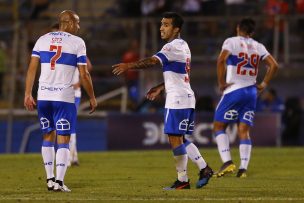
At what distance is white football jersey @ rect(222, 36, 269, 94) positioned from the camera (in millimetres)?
16219

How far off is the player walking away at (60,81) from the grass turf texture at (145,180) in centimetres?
71

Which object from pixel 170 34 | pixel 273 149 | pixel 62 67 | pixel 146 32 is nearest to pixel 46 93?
pixel 62 67

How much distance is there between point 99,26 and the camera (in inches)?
1136

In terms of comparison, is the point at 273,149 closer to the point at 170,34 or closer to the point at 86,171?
the point at 86,171

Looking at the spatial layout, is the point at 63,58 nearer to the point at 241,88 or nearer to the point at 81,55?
the point at 81,55

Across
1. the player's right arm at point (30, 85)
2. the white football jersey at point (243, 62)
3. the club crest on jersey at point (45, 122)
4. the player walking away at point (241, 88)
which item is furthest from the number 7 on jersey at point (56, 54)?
A: the white football jersey at point (243, 62)

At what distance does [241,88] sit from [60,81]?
440 centimetres

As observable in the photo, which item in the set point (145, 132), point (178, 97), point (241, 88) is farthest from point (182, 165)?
point (145, 132)

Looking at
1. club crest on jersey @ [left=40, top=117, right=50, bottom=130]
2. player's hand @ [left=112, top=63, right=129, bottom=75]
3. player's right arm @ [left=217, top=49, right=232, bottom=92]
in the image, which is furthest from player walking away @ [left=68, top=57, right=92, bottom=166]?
player's hand @ [left=112, top=63, right=129, bottom=75]

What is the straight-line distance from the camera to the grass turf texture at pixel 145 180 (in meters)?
12.1

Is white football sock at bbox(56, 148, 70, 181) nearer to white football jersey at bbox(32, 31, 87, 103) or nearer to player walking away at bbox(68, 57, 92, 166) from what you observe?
white football jersey at bbox(32, 31, 87, 103)

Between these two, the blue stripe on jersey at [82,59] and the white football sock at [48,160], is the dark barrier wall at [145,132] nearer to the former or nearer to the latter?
the white football sock at [48,160]

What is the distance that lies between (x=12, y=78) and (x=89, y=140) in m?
2.73

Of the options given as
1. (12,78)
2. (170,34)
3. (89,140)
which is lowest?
(89,140)
